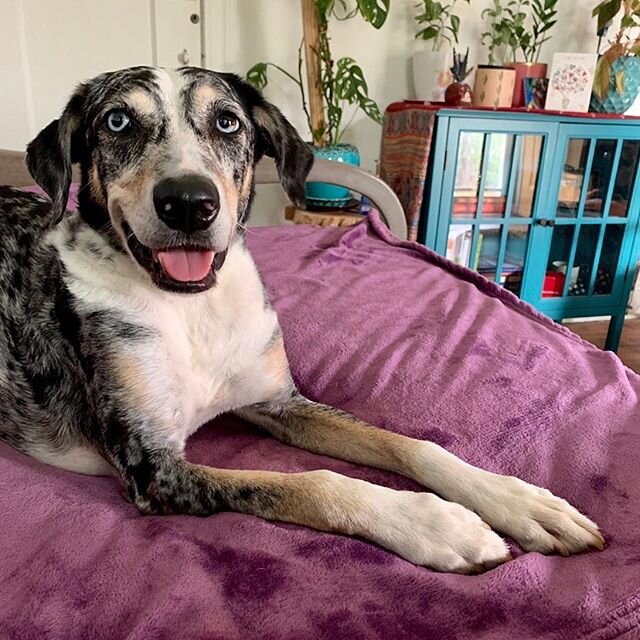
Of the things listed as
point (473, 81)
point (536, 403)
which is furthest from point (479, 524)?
point (473, 81)

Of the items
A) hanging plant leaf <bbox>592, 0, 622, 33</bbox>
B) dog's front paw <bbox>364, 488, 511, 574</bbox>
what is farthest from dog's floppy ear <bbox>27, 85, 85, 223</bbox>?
hanging plant leaf <bbox>592, 0, 622, 33</bbox>

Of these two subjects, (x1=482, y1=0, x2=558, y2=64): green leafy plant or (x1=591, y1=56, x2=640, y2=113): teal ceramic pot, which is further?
(x1=482, y1=0, x2=558, y2=64): green leafy plant

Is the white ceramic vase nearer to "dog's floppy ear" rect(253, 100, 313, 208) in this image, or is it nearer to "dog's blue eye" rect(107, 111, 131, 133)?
"dog's floppy ear" rect(253, 100, 313, 208)

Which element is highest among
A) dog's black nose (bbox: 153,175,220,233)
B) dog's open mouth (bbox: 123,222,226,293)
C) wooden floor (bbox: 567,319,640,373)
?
dog's black nose (bbox: 153,175,220,233)

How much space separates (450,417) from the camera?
1.61 m

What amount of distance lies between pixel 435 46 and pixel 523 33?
516 millimetres

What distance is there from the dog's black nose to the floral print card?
9.88ft

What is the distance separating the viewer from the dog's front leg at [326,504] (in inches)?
45.1

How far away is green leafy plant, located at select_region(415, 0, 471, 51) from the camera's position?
381cm

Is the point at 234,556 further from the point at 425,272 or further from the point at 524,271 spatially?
the point at 524,271

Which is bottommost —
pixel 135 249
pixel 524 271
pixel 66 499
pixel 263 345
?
pixel 524 271

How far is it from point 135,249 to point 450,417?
2.71ft

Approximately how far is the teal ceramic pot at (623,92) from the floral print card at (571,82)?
5.3 inches

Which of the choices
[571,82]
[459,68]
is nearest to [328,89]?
[459,68]
